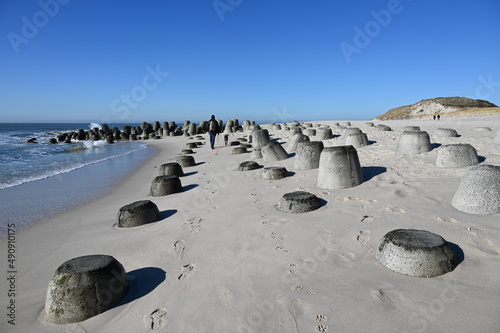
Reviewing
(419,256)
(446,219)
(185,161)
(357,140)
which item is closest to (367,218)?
(446,219)

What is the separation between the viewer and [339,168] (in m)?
5.65

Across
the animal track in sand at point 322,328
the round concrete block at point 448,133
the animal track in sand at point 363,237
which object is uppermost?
the round concrete block at point 448,133


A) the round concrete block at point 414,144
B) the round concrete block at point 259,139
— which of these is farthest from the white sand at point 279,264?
the round concrete block at point 259,139

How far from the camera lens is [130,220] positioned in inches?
190

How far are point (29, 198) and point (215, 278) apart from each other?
22.6 feet

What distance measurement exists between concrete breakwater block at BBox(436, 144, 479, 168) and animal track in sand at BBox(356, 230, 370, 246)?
393 centimetres

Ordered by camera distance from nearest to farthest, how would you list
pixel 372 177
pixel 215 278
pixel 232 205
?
pixel 215 278
pixel 232 205
pixel 372 177

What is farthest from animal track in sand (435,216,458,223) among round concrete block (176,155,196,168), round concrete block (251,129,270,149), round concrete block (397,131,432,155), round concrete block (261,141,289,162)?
round concrete block (251,129,270,149)

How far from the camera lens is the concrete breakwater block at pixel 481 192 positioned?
3.87 m

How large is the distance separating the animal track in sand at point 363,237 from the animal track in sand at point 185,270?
2091mm

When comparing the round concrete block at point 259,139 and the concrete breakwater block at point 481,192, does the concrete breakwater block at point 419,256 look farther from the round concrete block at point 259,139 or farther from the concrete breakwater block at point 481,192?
the round concrete block at point 259,139

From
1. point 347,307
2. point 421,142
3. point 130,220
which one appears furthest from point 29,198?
point 421,142

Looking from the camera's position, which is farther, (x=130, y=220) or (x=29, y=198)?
(x=29, y=198)

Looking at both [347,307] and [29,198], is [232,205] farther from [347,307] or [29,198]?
[29,198]
